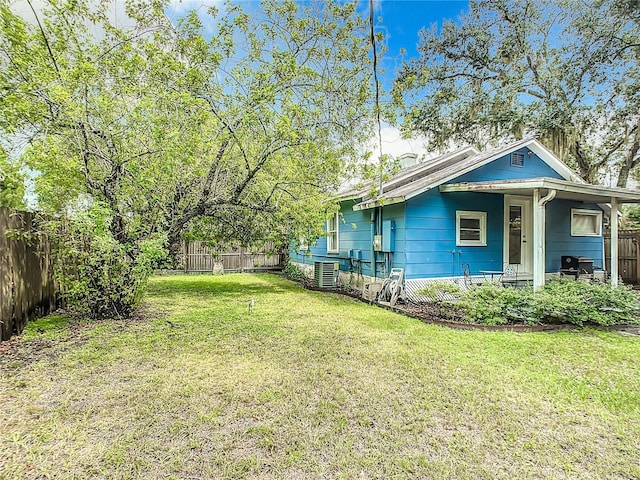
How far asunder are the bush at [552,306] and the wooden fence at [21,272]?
675 cm

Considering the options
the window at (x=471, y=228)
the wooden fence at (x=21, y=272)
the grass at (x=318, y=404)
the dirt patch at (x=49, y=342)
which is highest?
the window at (x=471, y=228)

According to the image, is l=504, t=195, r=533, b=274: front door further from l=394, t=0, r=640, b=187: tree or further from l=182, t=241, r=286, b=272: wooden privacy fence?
l=182, t=241, r=286, b=272: wooden privacy fence

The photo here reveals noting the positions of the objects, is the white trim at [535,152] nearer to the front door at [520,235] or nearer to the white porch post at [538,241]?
the front door at [520,235]

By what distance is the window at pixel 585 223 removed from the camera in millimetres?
9913

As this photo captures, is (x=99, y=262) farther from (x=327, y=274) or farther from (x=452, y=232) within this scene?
(x=452, y=232)

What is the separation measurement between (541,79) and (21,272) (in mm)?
16409

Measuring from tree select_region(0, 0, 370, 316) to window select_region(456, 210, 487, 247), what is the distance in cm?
328

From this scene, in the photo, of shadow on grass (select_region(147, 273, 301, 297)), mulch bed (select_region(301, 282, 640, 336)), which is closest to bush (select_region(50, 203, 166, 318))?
shadow on grass (select_region(147, 273, 301, 297))

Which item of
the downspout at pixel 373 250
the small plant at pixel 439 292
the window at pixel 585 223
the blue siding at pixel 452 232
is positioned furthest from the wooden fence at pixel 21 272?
the window at pixel 585 223

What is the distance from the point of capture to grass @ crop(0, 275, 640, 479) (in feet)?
7.43

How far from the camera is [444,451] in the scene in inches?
94.0

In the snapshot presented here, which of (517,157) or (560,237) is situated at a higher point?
(517,157)

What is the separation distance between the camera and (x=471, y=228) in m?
8.51

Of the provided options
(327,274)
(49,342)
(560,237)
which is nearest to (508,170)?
(560,237)
